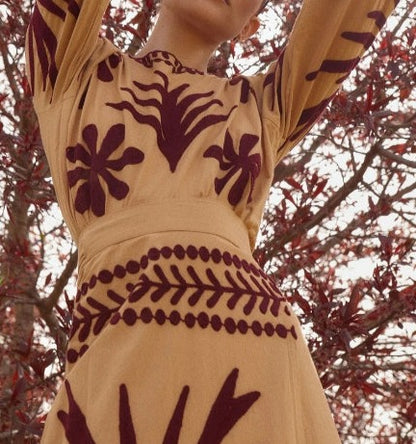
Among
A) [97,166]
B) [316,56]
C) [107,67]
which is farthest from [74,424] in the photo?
[316,56]

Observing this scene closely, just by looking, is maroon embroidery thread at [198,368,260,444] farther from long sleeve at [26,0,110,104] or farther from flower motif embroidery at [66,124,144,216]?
long sleeve at [26,0,110,104]

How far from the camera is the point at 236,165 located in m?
1.50

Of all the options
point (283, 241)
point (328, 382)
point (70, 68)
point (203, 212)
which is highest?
point (283, 241)

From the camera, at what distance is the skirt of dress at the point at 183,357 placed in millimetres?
1215

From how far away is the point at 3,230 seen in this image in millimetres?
4395

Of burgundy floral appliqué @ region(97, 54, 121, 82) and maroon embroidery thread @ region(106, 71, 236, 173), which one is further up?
burgundy floral appliqué @ region(97, 54, 121, 82)

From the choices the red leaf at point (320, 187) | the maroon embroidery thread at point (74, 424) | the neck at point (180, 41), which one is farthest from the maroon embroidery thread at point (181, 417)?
the red leaf at point (320, 187)

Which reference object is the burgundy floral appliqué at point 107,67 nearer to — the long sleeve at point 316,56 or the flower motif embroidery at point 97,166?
the flower motif embroidery at point 97,166

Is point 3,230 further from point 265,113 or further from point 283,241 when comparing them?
point 265,113

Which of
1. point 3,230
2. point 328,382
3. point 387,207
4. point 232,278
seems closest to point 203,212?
point 232,278

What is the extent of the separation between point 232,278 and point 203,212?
0.14m

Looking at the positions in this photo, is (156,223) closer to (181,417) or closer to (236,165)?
(236,165)

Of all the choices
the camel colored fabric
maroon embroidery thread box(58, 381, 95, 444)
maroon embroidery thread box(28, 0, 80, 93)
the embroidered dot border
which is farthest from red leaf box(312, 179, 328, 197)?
maroon embroidery thread box(58, 381, 95, 444)

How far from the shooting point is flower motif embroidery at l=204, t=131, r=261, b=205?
1479 mm
